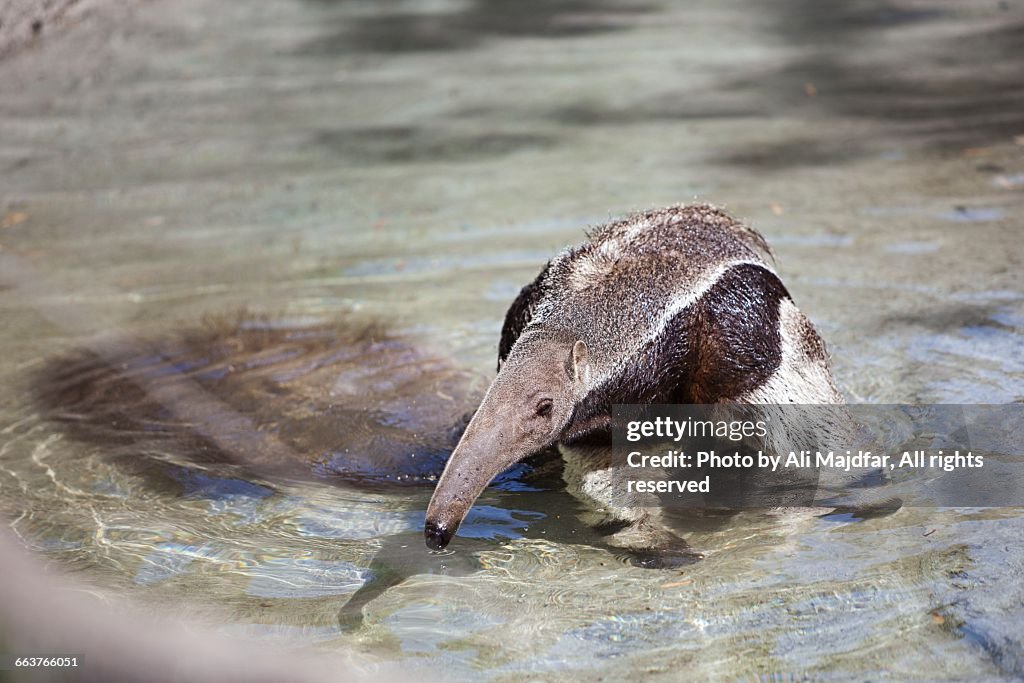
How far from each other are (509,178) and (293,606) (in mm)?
5456

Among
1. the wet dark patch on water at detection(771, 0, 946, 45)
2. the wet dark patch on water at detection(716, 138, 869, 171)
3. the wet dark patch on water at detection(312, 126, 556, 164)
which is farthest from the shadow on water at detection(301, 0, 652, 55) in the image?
the wet dark patch on water at detection(716, 138, 869, 171)

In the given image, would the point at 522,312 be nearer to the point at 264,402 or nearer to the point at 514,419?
the point at 514,419

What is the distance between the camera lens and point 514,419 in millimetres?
3520

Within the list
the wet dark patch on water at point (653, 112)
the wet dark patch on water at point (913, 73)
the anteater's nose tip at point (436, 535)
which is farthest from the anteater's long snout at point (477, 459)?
the wet dark patch on water at point (653, 112)

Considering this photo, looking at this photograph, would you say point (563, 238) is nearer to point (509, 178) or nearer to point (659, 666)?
point (509, 178)

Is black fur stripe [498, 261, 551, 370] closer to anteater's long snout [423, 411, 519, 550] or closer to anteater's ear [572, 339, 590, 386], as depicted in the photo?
anteater's ear [572, 339, 590, 386]

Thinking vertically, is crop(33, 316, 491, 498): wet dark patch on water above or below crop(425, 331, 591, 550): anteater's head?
below

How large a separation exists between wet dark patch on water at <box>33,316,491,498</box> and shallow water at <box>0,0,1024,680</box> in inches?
1.0

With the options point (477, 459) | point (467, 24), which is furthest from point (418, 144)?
point (477, 459)

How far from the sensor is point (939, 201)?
727 centimetres

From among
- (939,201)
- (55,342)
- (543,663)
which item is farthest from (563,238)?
(543,663)

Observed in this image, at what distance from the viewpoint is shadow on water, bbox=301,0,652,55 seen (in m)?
13.3

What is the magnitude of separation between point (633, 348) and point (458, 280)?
3023mm

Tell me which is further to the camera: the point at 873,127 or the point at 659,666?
the point at 873,127
